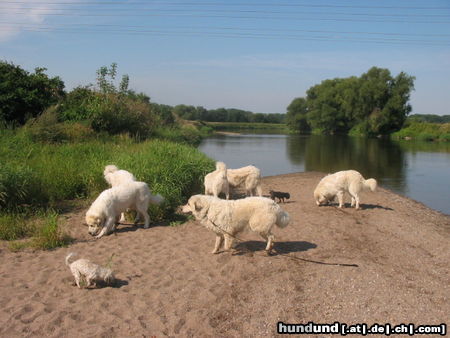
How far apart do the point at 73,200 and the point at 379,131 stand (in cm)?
7175

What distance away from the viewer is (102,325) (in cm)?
489

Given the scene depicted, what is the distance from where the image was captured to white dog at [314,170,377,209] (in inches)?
466

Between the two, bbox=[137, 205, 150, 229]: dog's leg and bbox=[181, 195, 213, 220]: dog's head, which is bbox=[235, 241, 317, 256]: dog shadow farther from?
bbox=[137, 205, 150, 229]: dog's leg

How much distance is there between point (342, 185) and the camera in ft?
39.2

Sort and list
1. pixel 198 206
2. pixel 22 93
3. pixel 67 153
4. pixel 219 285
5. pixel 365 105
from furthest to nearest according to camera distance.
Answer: pixel 365 105 → pixel 22 93 → pixel 67 153 → pixel 198 206 → pixel 219 285

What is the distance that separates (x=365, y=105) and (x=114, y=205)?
2846 inches

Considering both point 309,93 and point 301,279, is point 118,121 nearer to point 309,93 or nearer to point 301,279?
point 301,279

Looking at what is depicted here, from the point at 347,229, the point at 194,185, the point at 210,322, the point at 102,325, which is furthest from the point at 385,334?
the point at 194,185

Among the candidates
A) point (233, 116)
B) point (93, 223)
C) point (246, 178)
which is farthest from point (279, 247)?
point (233, 116)

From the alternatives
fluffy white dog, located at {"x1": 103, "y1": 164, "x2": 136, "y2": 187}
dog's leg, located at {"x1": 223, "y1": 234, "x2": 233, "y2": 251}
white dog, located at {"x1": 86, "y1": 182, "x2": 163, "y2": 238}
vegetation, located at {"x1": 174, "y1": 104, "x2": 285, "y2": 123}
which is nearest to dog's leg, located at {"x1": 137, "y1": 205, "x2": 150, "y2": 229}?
white dog, located at {"x1": 86, "y1": 182, "x2": 163, "y2": 238}

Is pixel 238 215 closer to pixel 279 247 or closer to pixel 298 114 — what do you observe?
pixel 279 247

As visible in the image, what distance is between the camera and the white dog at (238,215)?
7.14 metres

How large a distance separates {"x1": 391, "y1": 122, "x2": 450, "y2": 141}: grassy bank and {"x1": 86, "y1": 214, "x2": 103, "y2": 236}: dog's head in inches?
2786

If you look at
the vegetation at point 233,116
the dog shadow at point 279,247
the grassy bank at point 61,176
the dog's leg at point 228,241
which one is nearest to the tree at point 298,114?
Answer: the vegetation at point 233,116
